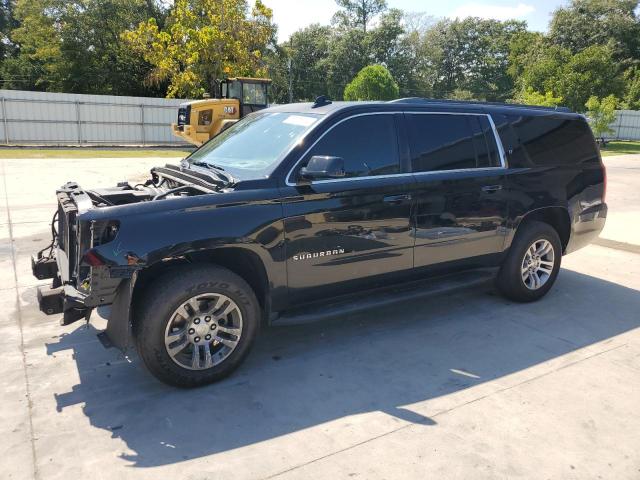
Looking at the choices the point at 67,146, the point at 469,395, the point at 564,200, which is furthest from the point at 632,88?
the point at 469,395

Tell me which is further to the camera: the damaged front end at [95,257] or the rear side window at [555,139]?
the rear side window at [555,139]

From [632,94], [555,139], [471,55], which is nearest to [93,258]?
[555,139]

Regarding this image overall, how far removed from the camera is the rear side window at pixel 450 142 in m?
4.63

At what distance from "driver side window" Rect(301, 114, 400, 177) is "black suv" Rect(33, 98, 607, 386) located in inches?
0.5

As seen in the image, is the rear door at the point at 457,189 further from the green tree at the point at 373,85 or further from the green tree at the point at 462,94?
the green tree at the point at 462,94

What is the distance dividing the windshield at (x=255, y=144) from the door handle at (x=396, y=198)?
0.85 m

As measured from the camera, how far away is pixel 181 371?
366cm

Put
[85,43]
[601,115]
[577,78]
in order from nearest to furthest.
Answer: [601,115] → [577,78] → [85,43]

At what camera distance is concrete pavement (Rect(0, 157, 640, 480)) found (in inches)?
118

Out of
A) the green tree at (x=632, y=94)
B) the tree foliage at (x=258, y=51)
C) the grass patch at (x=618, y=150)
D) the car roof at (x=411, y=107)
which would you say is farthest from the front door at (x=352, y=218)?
the green tree at (x=632, y=94)

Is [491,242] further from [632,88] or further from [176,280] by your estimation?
[632,88]

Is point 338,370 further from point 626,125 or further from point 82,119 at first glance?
point 626,125

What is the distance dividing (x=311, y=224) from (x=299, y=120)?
0.97 m

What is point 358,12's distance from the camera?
67750mm
